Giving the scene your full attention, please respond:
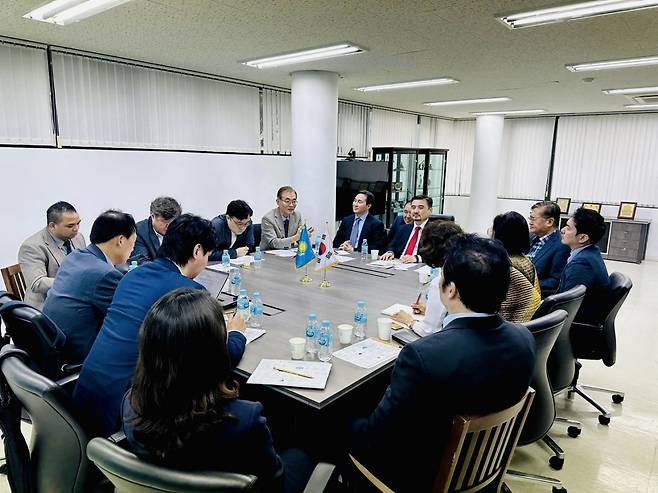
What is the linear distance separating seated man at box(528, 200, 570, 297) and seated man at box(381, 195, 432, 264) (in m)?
1.00

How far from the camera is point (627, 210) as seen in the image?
27.3 feet

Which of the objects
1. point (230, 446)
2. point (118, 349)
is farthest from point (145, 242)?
point (230, 446)

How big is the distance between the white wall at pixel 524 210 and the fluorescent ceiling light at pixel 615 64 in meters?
3.22

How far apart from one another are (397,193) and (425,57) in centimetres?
392

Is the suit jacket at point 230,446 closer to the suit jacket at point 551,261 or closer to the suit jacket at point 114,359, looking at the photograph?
the suit jacket at point 114,359

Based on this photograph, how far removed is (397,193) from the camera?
8.04 metres

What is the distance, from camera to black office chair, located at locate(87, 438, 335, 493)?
0.98 metres

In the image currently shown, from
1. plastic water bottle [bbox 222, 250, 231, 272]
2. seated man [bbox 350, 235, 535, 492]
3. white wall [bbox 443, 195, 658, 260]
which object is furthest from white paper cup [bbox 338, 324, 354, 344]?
white wall [bbox 443, 195, 658, 260]

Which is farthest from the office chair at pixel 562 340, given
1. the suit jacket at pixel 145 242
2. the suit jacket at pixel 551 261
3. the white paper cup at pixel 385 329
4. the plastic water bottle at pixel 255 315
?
the suit jacket at pixel 145 242

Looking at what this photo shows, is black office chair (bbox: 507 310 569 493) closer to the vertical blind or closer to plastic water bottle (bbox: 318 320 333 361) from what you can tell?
plastic water bottle (bbox: 318 320 333 361)

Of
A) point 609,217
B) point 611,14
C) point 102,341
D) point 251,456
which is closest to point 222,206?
point 102,341

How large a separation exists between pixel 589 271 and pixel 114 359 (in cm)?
278

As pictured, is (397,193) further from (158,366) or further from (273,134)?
(158,366)

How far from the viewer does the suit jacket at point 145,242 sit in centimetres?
365
